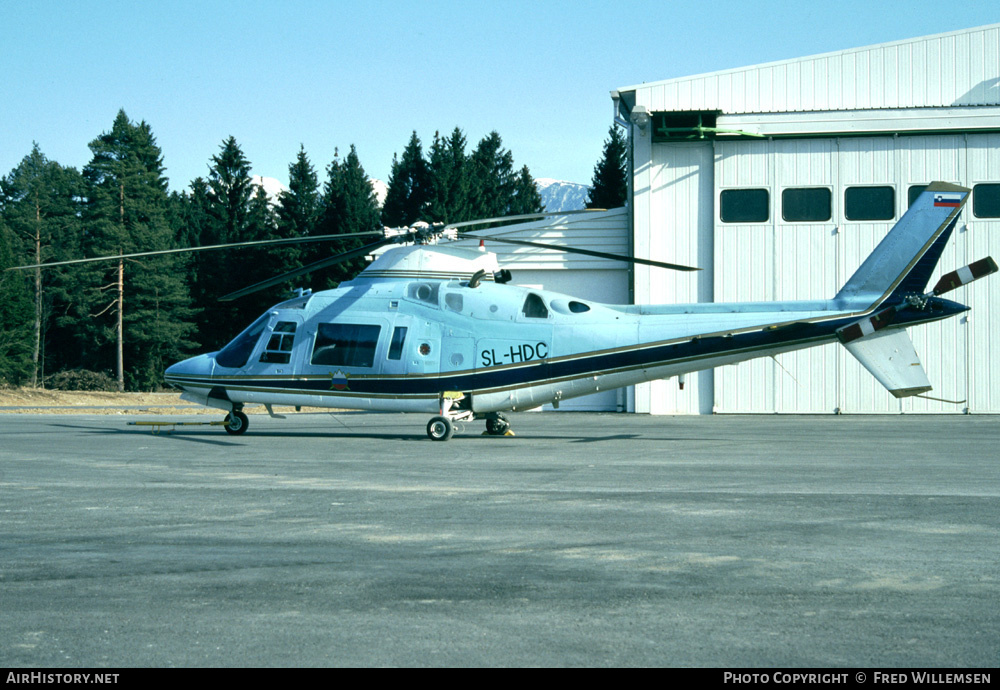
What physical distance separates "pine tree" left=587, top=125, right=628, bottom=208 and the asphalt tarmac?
69855 millimetres

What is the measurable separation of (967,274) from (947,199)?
166cm

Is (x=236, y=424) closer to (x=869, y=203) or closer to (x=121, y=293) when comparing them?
(x=869, y=203)

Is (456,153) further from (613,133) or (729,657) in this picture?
(729,657)

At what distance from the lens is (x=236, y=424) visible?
19688 mm

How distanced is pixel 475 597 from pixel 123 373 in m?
69.1

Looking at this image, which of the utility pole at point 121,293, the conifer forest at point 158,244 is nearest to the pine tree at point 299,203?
the conifer forest at point 158,244

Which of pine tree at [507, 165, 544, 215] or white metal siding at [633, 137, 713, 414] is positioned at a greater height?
pine tree at [507, 165, 544, 215]

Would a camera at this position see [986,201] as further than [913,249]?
Yes

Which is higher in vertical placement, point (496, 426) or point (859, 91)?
point (859, 91)

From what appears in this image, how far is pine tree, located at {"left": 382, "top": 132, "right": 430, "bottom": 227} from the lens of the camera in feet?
255

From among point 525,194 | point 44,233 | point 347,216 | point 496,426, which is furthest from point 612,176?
point 496,426

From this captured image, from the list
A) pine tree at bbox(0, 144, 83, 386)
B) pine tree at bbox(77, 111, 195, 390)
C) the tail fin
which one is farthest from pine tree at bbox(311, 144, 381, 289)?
the tail fin

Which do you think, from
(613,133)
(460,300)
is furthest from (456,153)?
(460,300)

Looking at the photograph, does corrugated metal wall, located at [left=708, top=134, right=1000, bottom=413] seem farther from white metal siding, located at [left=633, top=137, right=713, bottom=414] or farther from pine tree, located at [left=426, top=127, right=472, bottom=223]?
pine tree, located at [left=426, top=127, right=472, bottom=223]
